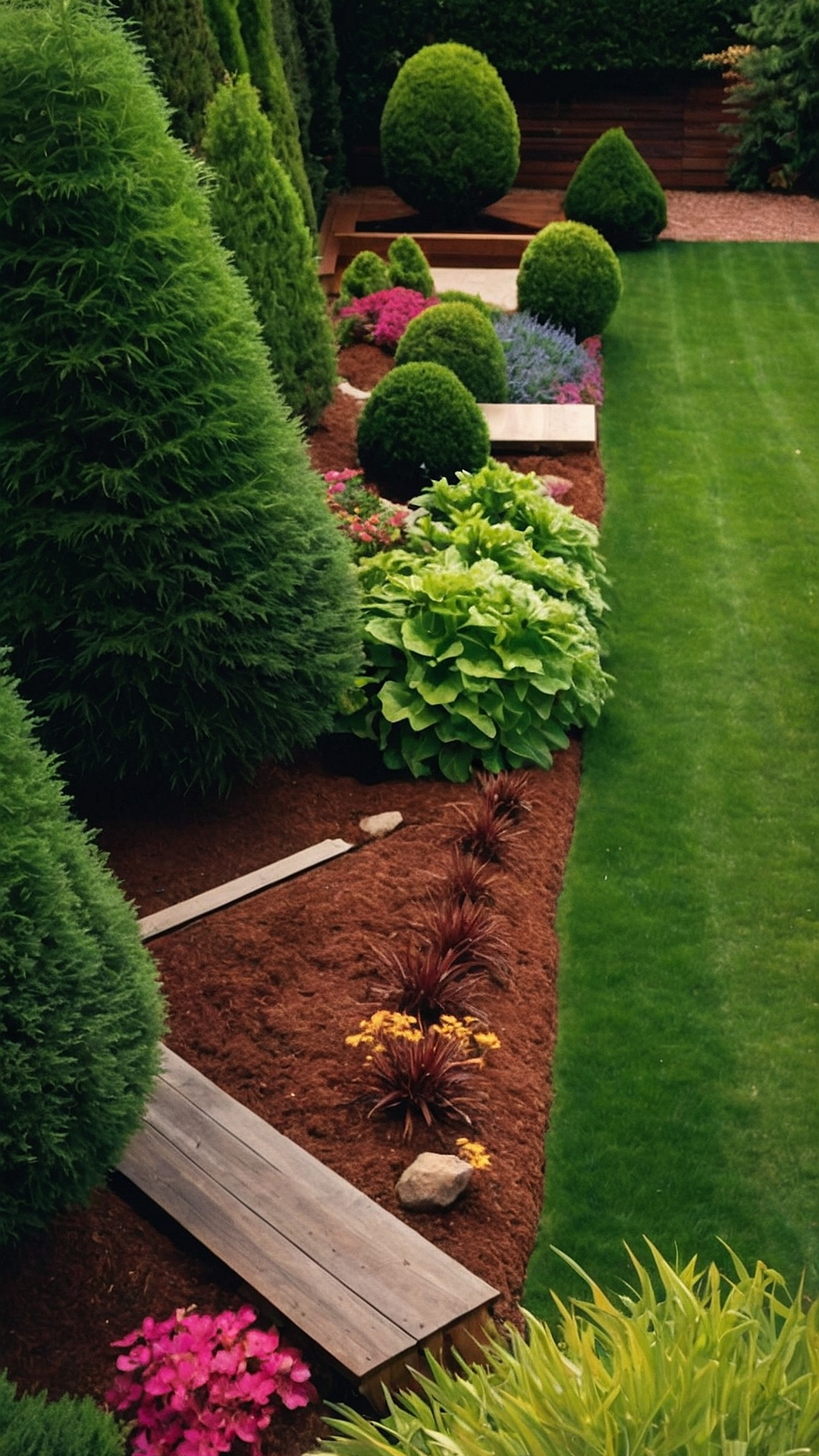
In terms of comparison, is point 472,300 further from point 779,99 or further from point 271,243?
point 779,99

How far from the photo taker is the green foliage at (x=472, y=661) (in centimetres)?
727

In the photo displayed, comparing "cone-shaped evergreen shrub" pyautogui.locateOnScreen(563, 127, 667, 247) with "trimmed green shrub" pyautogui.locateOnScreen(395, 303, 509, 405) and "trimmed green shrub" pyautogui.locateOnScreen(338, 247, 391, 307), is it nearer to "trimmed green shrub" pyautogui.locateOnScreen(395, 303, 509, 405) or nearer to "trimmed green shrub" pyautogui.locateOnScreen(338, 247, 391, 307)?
"trimmed green shrub" pyautogui.locateOnScreen(338, 247, 391, 307)

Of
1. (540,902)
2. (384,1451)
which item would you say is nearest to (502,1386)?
(384,1451)

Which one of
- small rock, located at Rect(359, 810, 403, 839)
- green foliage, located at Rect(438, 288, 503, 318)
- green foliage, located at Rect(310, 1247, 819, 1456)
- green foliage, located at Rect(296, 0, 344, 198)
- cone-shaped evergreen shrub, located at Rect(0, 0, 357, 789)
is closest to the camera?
green foliage, located at Rect(310, 1247, 819, 1456)

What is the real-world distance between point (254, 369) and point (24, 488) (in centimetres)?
112

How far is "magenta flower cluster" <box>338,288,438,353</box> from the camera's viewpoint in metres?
13.2

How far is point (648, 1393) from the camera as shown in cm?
271

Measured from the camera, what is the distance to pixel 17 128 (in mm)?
5664

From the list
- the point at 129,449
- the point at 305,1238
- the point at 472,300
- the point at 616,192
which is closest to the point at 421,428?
the point at 472,300

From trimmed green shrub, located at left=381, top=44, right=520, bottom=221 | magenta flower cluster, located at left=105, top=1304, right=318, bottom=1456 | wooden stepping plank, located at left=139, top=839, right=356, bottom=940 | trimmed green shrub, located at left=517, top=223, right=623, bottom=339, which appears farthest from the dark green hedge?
magenta flower cluster, located at left=105, top=1304, right=318, bottom=1456

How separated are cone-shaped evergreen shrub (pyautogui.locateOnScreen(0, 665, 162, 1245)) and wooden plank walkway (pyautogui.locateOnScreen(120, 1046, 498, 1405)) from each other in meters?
0.47

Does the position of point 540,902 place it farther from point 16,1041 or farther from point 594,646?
point 16,1041

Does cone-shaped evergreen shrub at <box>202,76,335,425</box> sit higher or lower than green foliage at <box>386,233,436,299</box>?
higher

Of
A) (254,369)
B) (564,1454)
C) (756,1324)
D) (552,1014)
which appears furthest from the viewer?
(254,369)
